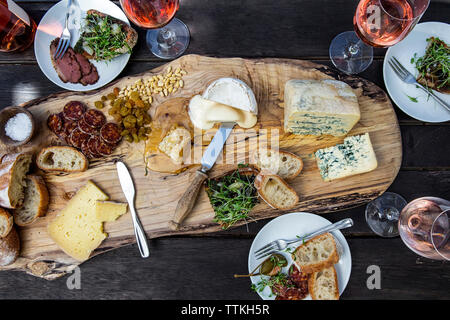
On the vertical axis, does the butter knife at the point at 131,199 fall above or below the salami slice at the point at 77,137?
below

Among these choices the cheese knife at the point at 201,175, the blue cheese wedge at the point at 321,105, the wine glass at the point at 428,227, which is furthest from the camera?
the cheese knife at the point at 201,175

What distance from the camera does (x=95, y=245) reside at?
1603 mm

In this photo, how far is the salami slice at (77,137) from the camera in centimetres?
161

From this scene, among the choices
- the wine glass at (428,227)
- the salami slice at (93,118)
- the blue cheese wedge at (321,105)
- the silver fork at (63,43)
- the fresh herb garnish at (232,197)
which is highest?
the silver fork at (63,43)

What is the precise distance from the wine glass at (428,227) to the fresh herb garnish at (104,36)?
1.41m

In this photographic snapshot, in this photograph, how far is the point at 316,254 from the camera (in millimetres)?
1518

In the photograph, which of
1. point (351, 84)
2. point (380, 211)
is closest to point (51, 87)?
point (351, 84)

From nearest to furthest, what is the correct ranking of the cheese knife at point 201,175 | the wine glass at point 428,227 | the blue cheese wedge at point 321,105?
the wine glass at point 428,227, the blue cheese wedge at point 321,105, the cheese knife at point 201,175

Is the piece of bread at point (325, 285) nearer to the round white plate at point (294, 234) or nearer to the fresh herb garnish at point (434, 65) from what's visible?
the round white plate at point (294, 234)

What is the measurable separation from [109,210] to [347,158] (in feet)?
3.67

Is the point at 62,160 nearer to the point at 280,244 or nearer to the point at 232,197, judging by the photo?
the point at 232,197

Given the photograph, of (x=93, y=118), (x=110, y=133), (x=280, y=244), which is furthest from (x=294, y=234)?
(x=93, y=118)

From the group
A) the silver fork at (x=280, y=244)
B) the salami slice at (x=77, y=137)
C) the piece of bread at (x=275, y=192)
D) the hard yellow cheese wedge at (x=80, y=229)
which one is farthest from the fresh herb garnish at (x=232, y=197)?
the salami slice at (x=77, y=137)
